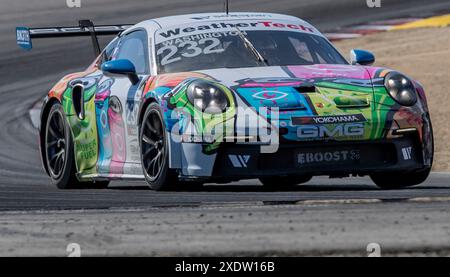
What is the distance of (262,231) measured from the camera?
568 centimetres

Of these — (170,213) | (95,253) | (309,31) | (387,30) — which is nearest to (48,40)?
(387,30)

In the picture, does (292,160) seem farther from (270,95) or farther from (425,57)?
(425,57)

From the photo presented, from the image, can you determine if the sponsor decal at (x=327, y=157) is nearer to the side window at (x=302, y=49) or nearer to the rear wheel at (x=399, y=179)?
the rear wheel at (x=399, y=179)

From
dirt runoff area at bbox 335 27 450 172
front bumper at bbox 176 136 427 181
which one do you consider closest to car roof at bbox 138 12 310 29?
front bumper at bbox 176 136 427 181

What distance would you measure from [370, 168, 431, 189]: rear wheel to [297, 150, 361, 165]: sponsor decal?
1.53 feet

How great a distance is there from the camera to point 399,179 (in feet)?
30.7

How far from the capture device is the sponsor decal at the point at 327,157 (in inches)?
336

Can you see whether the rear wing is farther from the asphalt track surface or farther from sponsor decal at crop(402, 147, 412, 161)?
sponsor decal at crop(402, 147, 412, 161)

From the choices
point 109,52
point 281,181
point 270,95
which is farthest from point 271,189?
point 109,52

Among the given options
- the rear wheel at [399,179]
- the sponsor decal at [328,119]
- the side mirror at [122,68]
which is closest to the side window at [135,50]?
the side mirror at [122,68]

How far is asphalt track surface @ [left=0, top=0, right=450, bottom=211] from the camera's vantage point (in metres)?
8.16

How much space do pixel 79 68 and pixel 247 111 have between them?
1306 centimetres

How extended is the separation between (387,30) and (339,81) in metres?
13.7
